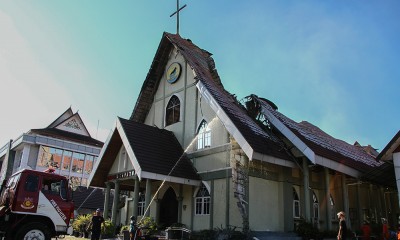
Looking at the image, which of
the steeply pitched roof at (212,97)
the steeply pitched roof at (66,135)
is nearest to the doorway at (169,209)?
the steeply pitched roof at (212,97)

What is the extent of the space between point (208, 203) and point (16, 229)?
8299 millimetres

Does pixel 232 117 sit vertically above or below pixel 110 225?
above

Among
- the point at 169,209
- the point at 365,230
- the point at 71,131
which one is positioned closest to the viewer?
the point at 365,230

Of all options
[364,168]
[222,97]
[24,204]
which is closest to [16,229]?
[24,204]

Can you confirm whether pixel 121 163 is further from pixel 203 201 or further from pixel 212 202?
pixel 212 202

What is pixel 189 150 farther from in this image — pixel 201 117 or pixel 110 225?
pixel 110 225

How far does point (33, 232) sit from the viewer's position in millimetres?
12047

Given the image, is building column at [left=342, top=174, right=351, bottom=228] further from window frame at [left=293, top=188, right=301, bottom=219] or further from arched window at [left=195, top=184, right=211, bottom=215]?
arched window at [left=195, top=184, right=211, bottom=215]

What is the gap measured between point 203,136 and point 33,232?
940 centimetres

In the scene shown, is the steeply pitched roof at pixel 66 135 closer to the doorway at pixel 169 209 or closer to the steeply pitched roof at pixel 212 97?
the steeply pitched roof at pixel 212 97

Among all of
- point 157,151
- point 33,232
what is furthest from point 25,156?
point 33,232

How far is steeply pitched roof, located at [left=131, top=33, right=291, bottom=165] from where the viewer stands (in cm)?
1590

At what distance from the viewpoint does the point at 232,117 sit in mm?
16766

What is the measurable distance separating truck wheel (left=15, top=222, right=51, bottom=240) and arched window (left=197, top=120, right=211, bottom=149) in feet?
28.5
